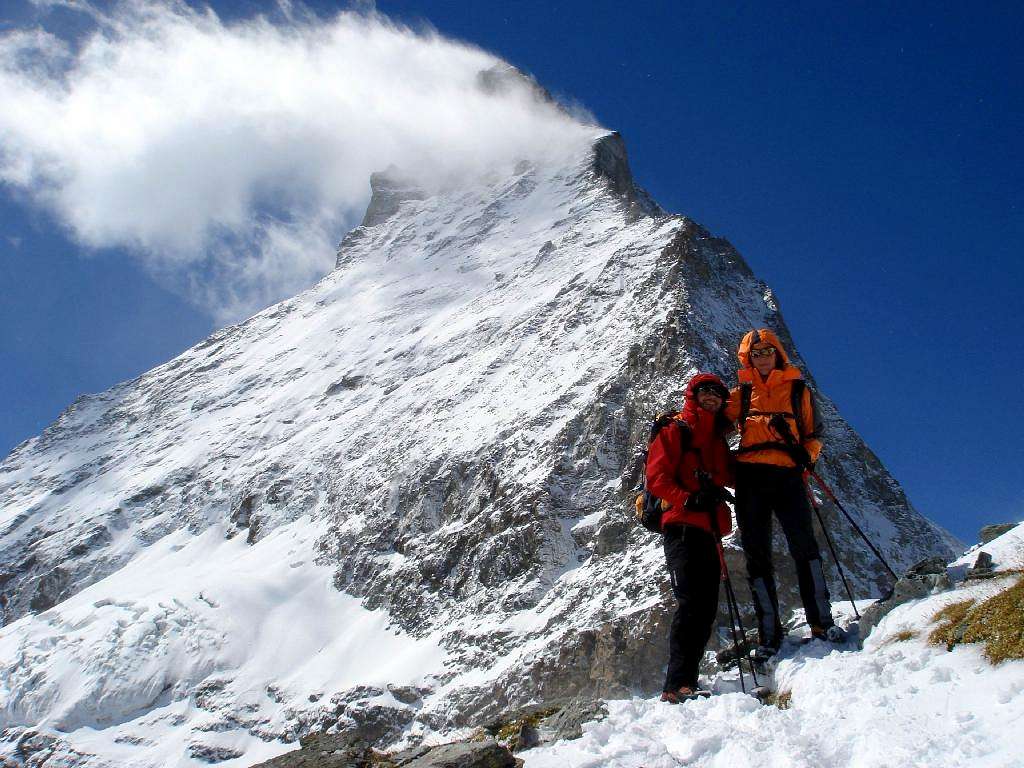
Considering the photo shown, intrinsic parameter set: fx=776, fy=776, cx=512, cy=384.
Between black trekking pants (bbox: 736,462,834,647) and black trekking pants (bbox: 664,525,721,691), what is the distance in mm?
622

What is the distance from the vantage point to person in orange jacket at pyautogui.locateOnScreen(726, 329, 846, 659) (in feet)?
26.3

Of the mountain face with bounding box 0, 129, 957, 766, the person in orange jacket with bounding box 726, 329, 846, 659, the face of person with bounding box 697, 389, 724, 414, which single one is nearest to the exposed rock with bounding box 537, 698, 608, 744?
the person in orange jacket with bounding box 726, 329, 846, 659

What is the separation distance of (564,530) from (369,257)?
9590cm

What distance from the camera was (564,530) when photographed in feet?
156

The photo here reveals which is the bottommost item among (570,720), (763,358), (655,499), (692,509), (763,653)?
(570,720)

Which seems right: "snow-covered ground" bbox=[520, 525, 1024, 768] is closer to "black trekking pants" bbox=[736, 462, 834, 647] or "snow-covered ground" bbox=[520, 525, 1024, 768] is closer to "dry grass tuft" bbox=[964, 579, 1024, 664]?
"dry grass tuft" bbox=[964, 579, 1024, 664]

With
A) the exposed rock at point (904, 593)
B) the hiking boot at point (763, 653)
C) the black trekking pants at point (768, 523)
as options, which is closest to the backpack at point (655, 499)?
the black trekking pants at point (768, 523)

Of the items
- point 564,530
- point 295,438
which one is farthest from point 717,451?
point 295,438

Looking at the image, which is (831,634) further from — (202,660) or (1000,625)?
(202,660)

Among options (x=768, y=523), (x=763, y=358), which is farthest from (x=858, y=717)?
(x=763, y=358)

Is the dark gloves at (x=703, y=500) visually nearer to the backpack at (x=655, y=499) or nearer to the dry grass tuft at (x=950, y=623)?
the backpack at (x=655, y=499)

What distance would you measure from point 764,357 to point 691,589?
2.66 m

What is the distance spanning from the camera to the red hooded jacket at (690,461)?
7.82 meters

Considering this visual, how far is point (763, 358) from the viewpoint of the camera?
8.49 metres
